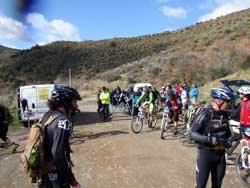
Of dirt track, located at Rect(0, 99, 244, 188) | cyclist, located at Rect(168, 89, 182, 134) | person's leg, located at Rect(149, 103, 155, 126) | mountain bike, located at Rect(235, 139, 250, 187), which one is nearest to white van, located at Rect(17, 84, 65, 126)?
dirt track, located at Rect(0, 99, 244, 188)

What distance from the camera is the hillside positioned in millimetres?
37438

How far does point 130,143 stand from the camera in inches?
448

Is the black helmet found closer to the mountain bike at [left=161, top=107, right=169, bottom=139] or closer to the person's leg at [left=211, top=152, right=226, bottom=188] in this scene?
the person's leg at [left=211, top=152, right=226, bottom=188]

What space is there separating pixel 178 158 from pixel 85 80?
4905 cm

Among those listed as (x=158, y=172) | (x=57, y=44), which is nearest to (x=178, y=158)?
(x=158, y=172)

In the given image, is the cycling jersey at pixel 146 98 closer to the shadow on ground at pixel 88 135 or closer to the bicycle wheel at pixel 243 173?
the shadow on ground at pixel 88 135

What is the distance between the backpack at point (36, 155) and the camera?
10.7 feet

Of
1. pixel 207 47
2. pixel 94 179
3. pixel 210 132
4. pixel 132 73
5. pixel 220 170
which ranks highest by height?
pixel 207 47

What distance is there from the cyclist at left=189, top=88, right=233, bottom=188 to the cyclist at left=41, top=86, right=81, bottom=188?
6.26 feet

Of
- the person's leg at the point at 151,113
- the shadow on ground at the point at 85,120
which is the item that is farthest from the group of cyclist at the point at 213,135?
the shadow on ground at the point at 85,120

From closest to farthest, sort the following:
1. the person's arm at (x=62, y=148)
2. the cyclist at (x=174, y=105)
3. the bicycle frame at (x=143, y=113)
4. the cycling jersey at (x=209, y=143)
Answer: the person's arm at (x=62, y=148)
the cycling jersey at (x=209, y=143)
the cyclist at (x=174, y=105)
the bicycle frame at (x=143, y=113)

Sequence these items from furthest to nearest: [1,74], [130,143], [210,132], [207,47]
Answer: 1. [1,74]
2. [207,47]
3. [130,143]
4. [210,132]

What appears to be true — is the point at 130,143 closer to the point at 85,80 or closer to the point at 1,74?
the point at 85,80

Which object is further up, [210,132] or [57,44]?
[57,44]
